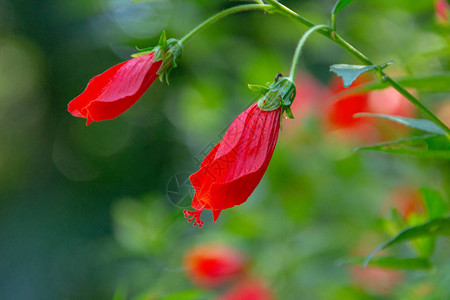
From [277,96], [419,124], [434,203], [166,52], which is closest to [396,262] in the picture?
[434,203]

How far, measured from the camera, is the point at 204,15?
1732mm

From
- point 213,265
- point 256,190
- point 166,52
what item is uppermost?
point 166,52

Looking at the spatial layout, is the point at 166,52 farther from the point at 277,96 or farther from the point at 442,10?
the point at 442,10

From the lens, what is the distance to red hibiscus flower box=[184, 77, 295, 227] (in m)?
0.53

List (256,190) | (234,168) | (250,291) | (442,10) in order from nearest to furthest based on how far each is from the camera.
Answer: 1. (234,168)
2. (442,10)
3. (250,291)
4. (256,190)

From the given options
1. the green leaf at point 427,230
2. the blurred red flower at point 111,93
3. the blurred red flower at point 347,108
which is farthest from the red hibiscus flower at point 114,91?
the blurred red flower at point 347,108

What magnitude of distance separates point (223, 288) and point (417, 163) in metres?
0.66

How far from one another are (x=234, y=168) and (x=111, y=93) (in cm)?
16

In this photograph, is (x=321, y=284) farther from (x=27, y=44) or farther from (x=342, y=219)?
(x=27, y=44)

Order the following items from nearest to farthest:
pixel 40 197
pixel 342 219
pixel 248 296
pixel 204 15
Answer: pixel 248 296, pixel 342 219, pixel 204 15, pixel 40 197

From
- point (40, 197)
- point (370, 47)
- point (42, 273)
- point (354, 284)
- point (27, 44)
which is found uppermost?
point (370, 47)

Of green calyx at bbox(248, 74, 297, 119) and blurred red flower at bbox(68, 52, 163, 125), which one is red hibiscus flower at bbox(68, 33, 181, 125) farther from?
green calyx at bbox(248, 74, 297, 119)

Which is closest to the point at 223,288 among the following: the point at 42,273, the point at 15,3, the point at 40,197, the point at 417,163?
the point at 417,163

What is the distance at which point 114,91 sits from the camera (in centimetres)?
58
